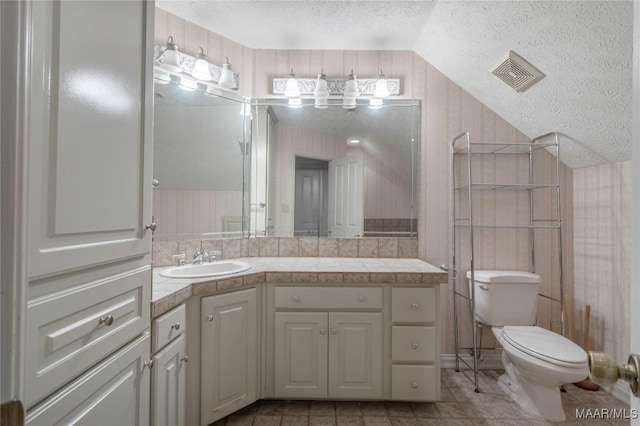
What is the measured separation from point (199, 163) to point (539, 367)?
235 cm

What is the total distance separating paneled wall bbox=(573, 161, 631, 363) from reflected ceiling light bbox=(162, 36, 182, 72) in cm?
294

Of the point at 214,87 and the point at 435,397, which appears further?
the point at 214,87

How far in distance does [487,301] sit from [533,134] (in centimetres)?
131

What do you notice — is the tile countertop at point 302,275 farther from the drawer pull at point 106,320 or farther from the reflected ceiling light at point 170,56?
the reflected ceiling light at point 170,56

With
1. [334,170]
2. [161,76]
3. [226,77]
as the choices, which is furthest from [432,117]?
[161,76]

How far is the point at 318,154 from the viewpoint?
2188 millimetres

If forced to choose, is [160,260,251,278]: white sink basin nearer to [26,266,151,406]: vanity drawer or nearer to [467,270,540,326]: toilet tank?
[26,266,151,406]: vanity drawer

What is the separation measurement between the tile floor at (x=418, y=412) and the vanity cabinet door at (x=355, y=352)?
4.8 inches

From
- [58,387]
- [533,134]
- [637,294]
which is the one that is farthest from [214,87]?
[533,134]

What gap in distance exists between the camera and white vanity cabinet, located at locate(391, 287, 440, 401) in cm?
165

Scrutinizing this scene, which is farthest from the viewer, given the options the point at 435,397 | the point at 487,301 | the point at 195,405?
the point at 487,301

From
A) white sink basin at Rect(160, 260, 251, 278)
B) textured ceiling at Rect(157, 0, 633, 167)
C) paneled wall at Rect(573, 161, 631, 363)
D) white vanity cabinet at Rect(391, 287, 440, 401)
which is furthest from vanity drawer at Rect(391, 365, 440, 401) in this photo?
textured ceiling at Rect(157, 0, 633, 167)

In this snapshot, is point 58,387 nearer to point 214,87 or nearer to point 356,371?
point 356,371

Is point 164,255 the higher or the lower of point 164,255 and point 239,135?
the lower
